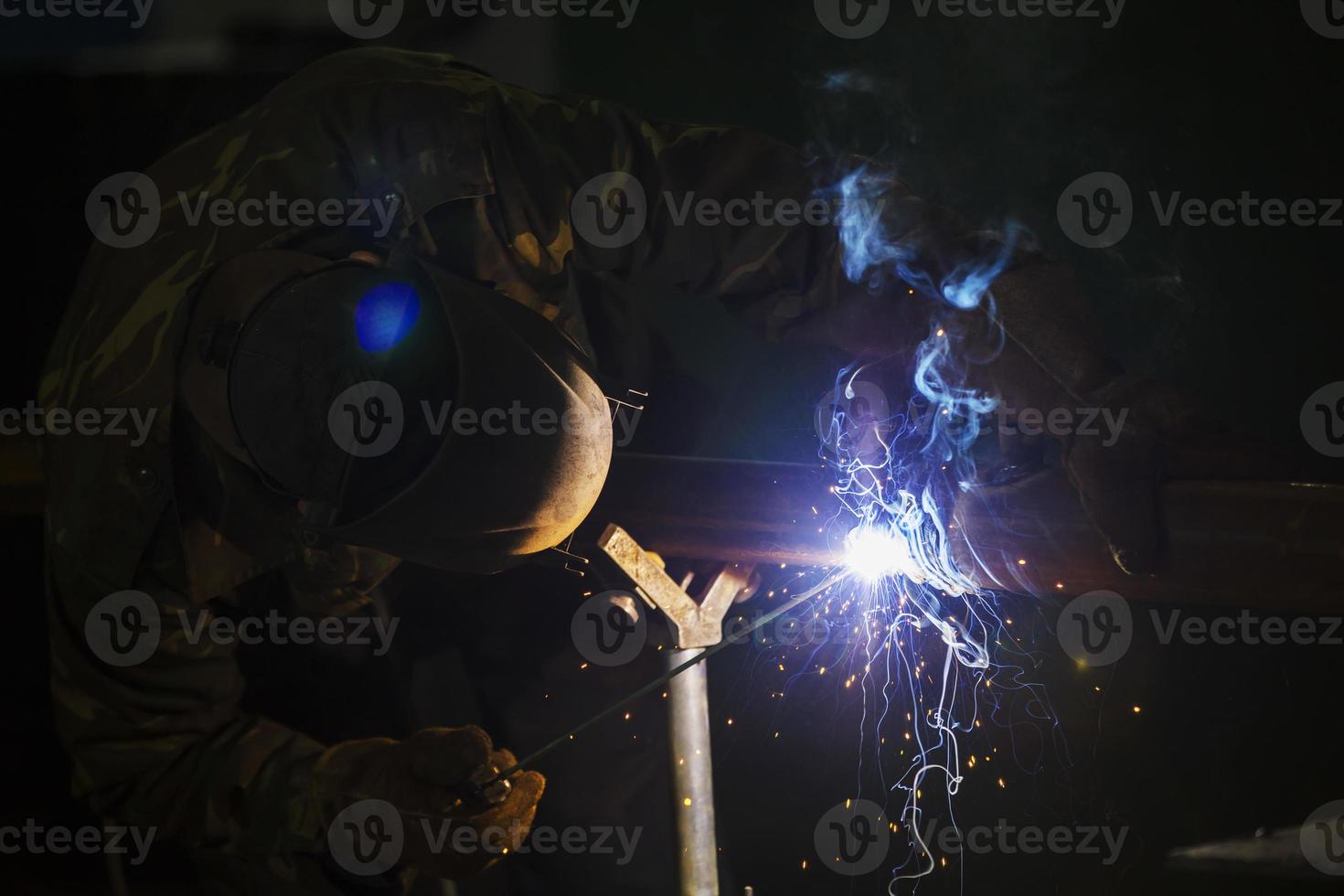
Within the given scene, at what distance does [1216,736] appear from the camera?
5.84 ft

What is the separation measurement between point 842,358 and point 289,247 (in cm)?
104

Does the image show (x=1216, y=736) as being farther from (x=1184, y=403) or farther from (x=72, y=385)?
(x=72, y=385)

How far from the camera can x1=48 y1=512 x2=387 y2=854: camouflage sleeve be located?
66.1 inches

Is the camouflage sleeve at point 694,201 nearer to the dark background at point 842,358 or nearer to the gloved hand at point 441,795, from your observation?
the dark background at point 842,358

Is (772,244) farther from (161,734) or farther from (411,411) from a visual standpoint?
(161,734)

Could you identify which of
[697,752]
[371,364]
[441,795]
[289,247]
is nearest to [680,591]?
[697,752]

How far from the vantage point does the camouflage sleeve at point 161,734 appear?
168cm

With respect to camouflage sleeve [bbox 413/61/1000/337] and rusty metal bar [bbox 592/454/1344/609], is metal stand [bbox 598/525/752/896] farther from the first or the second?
camouflage sleeve [bbox 413/61/1000/337]

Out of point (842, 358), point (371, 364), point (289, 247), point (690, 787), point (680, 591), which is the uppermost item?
point (842, 358)

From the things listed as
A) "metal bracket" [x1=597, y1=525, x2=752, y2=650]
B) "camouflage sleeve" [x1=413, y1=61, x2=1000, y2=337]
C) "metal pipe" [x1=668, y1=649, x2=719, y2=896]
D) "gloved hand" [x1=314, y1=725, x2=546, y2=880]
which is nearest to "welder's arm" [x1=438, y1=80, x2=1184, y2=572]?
"camouflage sleeve" [x1=413, y1=61, x2=1000, y2=337]

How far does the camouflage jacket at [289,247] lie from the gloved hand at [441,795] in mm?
84

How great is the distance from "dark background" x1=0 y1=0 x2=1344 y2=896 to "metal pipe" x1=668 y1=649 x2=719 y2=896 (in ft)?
0.97

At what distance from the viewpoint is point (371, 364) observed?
4.50 feet

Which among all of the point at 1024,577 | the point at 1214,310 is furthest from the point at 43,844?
the point at 1214,310
